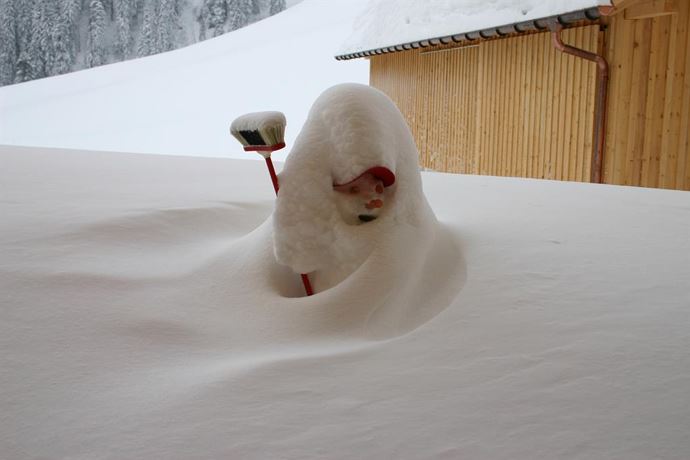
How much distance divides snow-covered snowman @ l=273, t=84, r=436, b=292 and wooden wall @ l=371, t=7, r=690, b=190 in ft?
13.5

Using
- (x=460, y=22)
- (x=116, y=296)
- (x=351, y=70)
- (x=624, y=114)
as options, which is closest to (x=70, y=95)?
(x=351, y=70)

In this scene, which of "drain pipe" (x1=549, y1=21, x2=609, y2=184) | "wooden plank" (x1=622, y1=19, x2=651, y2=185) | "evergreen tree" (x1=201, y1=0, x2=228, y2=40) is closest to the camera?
"wooden plank" (x1=622, y1=19, x2=651, y2=185)

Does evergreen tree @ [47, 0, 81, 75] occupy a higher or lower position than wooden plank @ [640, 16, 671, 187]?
higher

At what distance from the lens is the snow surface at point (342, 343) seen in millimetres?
940

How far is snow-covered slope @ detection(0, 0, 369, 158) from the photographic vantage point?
73.9 ft

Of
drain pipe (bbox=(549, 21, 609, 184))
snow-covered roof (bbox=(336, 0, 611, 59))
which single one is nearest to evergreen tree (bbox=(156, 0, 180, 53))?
snow-covered roof (bbox=(336, 0, 611, 59))

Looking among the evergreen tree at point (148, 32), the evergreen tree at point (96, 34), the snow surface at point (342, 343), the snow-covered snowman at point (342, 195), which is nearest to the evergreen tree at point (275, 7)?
the evergreen tree at point (148, 32)

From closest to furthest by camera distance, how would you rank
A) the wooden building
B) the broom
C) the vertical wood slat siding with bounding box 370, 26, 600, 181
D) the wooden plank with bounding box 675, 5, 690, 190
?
the broom
the wooden plank with bounding box 675, 5, 690, 190
the wooden building
the vertical wood slat siding with bounding box 370, 26, 600, 181

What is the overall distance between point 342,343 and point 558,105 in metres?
5.40

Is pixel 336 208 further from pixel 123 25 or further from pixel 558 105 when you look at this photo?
pixel 123 25

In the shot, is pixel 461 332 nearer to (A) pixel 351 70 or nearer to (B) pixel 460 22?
(B) pixel 460 22

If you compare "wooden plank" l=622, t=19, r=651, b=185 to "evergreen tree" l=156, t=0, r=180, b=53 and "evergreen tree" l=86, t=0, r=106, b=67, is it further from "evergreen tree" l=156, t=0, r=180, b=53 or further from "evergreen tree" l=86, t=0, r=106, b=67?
"evergreen tree" l=156, t=0, r=180, b=53

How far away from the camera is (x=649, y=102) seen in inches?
204

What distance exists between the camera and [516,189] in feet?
10.2
